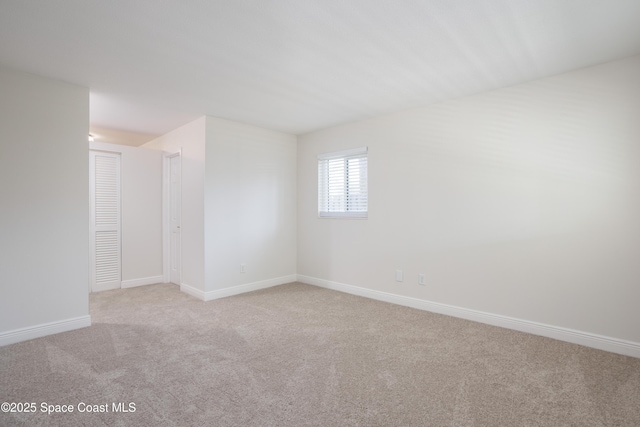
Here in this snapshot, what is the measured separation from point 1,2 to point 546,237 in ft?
14.3

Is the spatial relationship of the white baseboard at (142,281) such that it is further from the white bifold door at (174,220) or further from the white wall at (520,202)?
the white wall at (520,202)

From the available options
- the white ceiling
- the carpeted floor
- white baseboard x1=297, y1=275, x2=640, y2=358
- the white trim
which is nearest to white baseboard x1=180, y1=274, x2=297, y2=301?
the carpeted floor

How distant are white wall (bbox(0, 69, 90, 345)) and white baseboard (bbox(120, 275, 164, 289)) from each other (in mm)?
1702

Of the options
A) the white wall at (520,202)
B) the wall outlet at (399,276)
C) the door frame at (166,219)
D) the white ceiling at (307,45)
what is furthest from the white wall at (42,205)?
the wall outlet at (399,276)

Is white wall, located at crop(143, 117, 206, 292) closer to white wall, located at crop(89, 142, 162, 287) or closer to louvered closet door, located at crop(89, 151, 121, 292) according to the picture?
white wall, located at crop(89, 142, 162, 287)

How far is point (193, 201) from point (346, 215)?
2112mm

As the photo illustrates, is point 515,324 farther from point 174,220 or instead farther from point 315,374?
point 174,220

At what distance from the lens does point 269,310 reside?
12.1 feet

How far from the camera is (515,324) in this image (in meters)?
3.07

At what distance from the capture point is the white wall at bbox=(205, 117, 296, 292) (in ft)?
13.7

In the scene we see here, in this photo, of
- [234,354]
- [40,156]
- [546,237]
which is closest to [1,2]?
[40,156]

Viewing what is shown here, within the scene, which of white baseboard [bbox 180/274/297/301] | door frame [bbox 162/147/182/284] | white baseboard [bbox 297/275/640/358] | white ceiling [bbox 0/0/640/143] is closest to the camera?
white ceiling [bbox 0/0/640/143]

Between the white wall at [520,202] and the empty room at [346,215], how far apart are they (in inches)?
0.7

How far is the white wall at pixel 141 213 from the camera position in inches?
188
